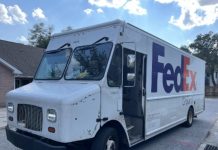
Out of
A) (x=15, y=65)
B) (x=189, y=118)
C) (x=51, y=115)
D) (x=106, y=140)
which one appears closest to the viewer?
(x=51, y=115)

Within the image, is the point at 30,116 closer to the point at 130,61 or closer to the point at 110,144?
the point at 110,144

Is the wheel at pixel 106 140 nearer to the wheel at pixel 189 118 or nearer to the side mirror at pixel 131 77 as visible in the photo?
the side mirror at pixel 131 77

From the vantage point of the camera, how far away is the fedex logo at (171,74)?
752 cm

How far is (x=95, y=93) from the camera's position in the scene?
5148mm

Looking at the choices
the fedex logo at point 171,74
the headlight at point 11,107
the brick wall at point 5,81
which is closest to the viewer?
the headlight at point 11,107

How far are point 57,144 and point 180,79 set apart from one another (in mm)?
5957

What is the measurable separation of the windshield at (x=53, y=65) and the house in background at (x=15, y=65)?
14103 millimetres

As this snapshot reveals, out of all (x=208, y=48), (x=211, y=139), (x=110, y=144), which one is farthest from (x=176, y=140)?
(x=208, y=48)

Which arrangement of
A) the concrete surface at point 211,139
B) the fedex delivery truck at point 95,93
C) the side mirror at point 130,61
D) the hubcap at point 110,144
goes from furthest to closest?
the concrete surface at point 211,139 → the side mirror at point 130,61 → the hubcap at point 110,144 → the fedex delivery truck at point 95,93

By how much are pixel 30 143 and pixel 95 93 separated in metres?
1.56

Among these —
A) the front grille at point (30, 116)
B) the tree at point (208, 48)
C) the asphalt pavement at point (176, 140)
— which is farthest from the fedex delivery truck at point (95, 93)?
the tree at point (208, 48)

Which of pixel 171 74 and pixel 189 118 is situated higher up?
pixel 171 74

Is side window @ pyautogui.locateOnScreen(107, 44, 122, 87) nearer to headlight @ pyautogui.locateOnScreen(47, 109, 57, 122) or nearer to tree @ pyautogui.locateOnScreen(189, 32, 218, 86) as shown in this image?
headlight @ pyautogui.locateOnScreen(47, 109, 57, 122)

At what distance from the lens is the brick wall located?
1973 centimetres
